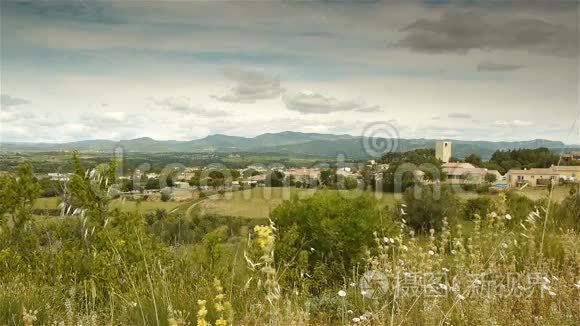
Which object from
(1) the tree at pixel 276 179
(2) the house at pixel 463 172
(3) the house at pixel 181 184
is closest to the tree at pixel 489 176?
(2) the house at pixel 463 172

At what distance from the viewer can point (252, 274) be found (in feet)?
14.4

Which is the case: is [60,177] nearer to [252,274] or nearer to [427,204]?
[252,274]

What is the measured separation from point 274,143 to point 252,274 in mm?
51929

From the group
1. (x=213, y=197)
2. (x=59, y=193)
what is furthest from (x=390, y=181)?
(x=59, y=193)

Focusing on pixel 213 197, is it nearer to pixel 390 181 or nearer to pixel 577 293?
pixel 390 181

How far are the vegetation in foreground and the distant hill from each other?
1579mm

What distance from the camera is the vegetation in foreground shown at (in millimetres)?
3775

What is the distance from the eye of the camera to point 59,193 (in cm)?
707

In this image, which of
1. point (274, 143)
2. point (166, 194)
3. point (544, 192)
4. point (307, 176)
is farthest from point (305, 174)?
point (274, 143)

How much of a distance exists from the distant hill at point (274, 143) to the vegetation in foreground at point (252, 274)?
1.58m

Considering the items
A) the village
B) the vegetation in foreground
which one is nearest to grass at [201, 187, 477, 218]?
the village

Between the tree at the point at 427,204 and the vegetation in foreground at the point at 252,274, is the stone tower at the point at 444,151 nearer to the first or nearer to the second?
the tree at the point at 427,204

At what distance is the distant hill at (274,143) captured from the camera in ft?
78.6

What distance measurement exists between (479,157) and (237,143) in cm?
2825
